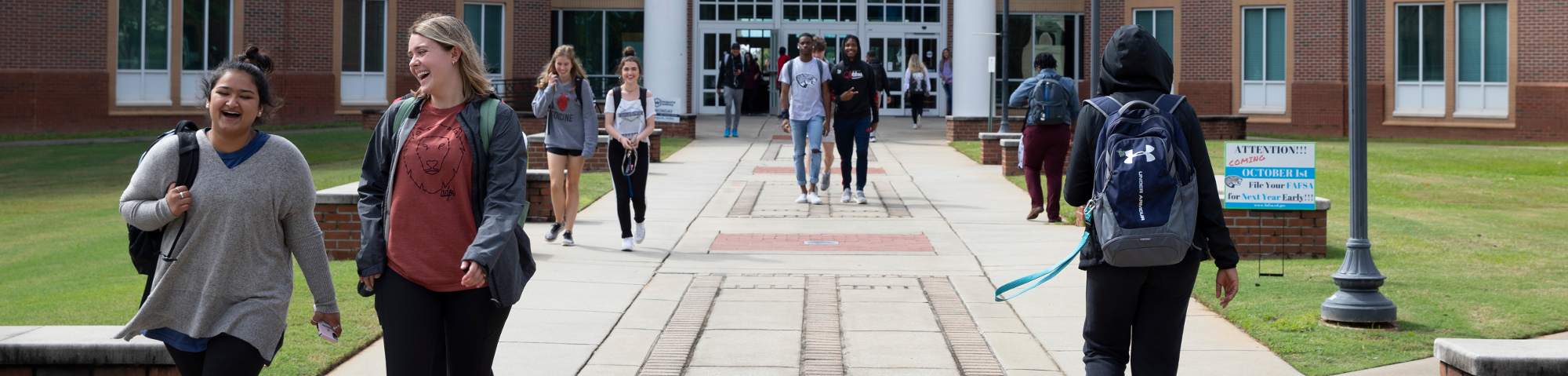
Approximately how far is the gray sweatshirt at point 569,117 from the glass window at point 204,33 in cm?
2039

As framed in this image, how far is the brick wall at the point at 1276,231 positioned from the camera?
873 centimetres

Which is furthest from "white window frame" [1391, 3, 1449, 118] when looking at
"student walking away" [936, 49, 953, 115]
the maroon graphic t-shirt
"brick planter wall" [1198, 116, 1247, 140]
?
the maroon graphic t-shirt

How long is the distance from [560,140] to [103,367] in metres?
5.03

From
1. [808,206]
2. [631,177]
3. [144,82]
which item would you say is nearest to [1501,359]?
[631,177]

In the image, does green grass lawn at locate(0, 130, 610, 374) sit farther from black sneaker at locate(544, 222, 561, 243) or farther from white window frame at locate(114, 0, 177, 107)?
white window frame at locate(114, 0, 177, 107)

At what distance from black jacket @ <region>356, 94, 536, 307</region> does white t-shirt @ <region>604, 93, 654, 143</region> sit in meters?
5.56

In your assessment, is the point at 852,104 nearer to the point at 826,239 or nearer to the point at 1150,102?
the point at 826,239

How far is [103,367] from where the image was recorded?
428cm

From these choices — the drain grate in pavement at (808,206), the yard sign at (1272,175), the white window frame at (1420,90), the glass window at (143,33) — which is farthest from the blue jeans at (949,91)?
the yard sign at (1272,175)

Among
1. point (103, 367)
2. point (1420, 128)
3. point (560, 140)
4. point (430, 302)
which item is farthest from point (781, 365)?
point (1420, 128)

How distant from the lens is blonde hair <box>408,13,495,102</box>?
3.53 m

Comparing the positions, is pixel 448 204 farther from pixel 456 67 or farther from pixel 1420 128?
pixel 1420 128

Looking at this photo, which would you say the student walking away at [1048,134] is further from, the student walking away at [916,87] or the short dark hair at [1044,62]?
the student walking away at [916,87]

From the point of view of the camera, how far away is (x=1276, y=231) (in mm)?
8742
